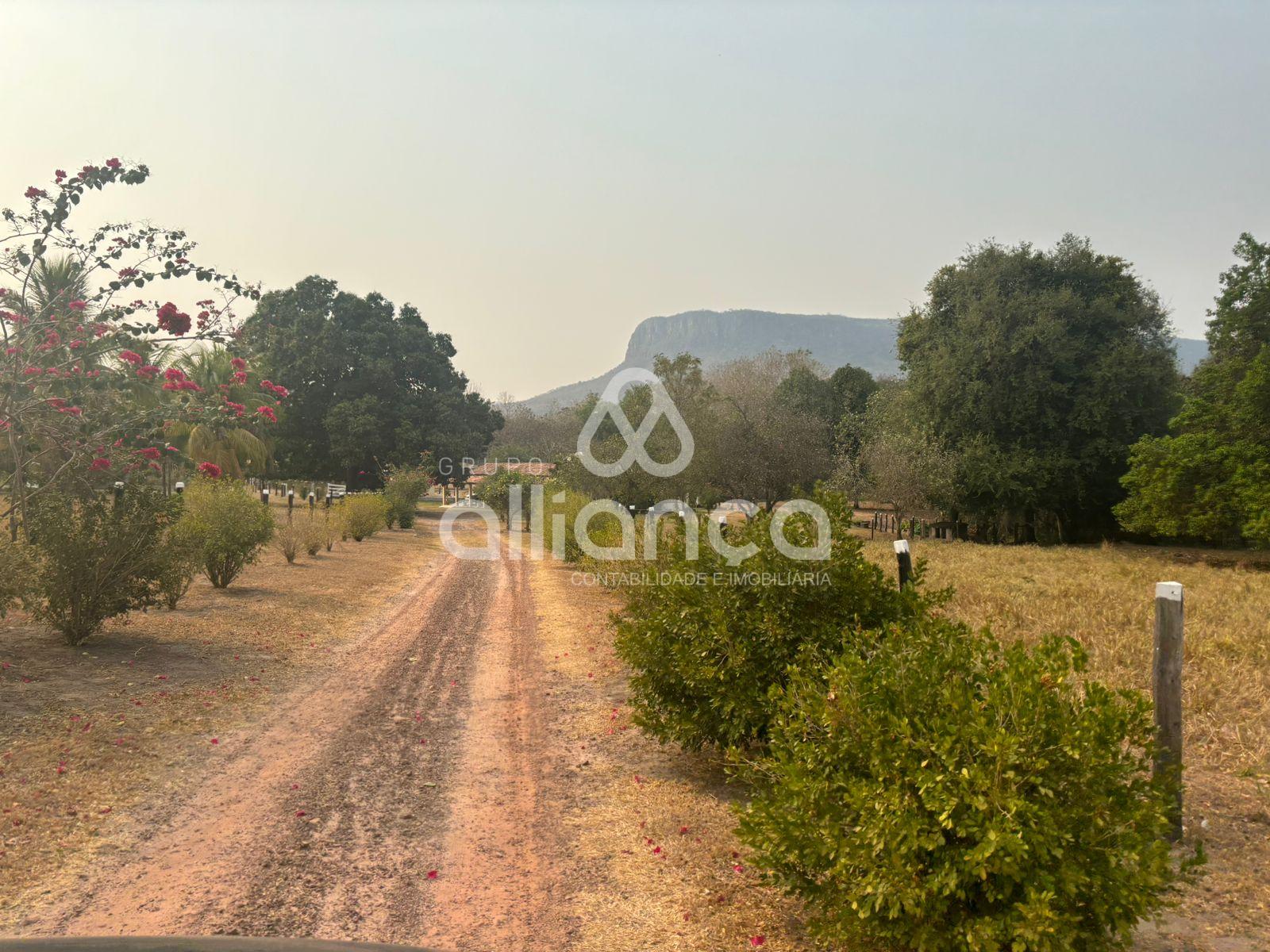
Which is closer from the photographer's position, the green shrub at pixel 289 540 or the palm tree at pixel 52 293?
the palm tree at pixel 52 293

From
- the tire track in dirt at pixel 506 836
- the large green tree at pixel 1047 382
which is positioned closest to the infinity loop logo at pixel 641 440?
the large green tree at pixel 1047 382

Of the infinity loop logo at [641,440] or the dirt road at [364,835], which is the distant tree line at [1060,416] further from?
the dirt road at [364,835]

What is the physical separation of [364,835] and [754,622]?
279cm

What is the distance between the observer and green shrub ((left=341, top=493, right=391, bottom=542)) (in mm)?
27859

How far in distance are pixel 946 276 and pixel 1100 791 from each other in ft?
113

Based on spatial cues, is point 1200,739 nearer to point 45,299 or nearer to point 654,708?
point 654,708

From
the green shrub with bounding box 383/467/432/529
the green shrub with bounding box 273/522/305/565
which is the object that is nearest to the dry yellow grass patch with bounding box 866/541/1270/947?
the green shrub with bounding box 273/522/305/565

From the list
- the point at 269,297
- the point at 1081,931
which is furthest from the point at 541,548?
the point at 269,297

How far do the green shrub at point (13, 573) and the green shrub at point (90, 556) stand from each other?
41 cm

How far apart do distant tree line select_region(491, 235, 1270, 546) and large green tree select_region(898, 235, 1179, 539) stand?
59 mm

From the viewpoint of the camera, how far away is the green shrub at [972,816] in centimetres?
324

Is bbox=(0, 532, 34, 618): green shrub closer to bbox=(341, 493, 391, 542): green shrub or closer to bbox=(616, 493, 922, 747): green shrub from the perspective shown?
bbox=(616, 493, 922, 747): green shrub

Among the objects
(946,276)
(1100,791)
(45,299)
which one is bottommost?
(1100,791)

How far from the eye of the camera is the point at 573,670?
33.3 feet
